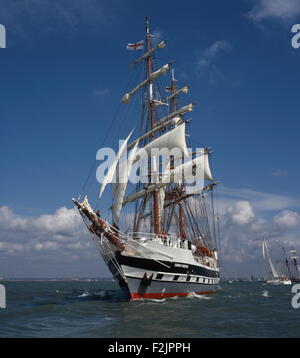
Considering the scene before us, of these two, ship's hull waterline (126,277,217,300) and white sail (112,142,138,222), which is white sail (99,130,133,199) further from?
ship's hull waterline (126,277,217,300)

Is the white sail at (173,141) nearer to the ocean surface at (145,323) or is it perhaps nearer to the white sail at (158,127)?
the white sail at (158,127)

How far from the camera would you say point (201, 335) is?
19.2 m

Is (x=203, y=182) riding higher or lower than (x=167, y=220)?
higher

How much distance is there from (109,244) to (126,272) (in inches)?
139

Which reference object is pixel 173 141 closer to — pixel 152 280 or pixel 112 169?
pixel 112 169

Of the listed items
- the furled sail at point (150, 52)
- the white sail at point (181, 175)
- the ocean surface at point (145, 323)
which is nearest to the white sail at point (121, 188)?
the white sail at point (181, 175)

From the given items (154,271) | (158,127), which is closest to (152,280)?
(154,271)

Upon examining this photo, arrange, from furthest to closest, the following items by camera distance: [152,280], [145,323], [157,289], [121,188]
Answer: [121,188] < [157,289] < [152,280] < [145,323]

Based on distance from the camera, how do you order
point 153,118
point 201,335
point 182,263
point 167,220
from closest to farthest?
point 201,335 → point 182,263 → point 153,118 → point 167,220

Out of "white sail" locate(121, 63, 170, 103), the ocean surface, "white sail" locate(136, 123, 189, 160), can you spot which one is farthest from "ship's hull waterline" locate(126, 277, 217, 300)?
"white sail" locate(121, 63, 170, 103)

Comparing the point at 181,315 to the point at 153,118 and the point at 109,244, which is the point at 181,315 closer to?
the point at 109,244
